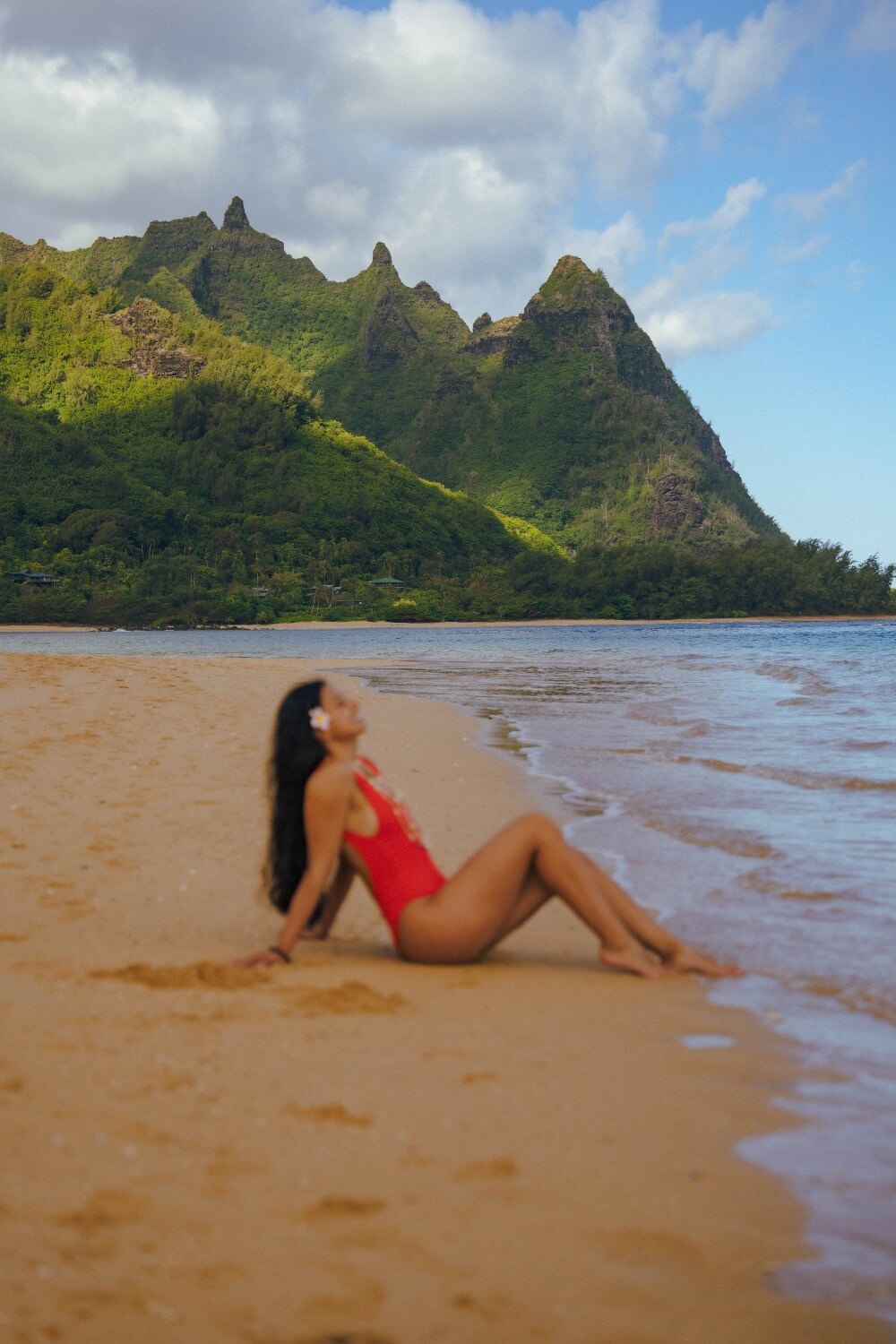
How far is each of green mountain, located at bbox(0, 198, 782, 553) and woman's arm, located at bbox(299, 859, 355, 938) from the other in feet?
439

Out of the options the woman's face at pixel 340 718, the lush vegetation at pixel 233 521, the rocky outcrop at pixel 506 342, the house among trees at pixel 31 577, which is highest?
the rocky outcrop at pixel 506 342

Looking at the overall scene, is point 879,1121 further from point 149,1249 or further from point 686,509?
point 686,509

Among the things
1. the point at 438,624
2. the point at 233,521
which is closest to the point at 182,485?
the point at 233,521

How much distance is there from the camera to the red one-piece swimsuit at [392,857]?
4.62 m

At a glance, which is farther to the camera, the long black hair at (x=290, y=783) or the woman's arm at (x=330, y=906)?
the woman's arm at (x=330, y=906)

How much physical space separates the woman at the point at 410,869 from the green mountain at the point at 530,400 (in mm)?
133817

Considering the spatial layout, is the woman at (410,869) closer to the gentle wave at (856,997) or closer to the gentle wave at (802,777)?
the gentle wave at (856,997)

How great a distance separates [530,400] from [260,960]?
6788 inches

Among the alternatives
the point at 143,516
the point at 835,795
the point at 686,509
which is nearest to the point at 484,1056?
the point at 835,795

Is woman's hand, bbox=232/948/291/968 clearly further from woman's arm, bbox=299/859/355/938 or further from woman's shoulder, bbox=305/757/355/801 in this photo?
woman's shoulder, bbox=305/757/355/801

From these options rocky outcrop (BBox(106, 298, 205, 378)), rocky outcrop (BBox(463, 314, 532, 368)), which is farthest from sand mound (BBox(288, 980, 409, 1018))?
rocky outcrop (BBox(463, 314, 532, 368))

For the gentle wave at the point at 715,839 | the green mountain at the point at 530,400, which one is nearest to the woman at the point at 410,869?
the gentle wave at the point at 715,839

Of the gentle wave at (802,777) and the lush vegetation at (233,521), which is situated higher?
the lush vegetation at (233,521)

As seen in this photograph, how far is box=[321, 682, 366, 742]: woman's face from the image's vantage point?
15.0 feet
